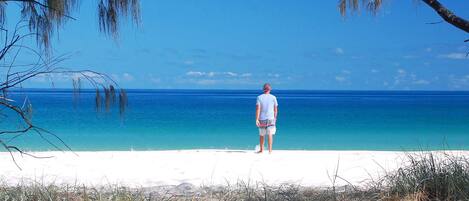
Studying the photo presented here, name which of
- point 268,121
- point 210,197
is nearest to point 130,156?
point 268,121

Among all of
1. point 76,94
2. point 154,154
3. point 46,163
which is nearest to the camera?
point 76,94

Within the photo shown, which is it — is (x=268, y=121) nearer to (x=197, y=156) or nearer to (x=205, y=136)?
(x=197, y=156)

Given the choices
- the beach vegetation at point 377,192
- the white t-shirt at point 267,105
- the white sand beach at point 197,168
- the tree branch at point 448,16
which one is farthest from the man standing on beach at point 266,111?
the tree branch at point 448,16

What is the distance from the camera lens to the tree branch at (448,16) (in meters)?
5.63

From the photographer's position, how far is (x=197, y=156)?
41.7 feet

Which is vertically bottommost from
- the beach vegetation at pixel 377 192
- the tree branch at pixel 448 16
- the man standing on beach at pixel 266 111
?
the beach vegetation at pixel 377 192

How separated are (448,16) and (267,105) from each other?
6829 mm

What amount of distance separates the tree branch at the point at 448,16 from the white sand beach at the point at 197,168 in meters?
2.95

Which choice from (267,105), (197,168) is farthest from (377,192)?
(267,105)

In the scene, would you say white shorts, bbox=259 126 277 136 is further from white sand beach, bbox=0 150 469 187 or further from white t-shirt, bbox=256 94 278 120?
white sand beach, bbox=0 150 469 187

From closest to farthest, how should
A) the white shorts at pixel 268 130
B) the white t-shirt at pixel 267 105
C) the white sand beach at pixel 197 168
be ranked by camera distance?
1. the white sand beach at pixel 197 168
2. the white t-shirt at pixel 267 105
3. the white shorts at pixel 268 130

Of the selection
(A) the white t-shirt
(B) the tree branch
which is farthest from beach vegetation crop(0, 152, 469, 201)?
(A) the white t-shirt

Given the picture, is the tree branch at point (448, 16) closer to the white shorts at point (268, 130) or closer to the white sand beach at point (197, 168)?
the white sand beach at point (197, 168)

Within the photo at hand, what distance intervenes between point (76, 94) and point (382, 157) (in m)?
8.56
